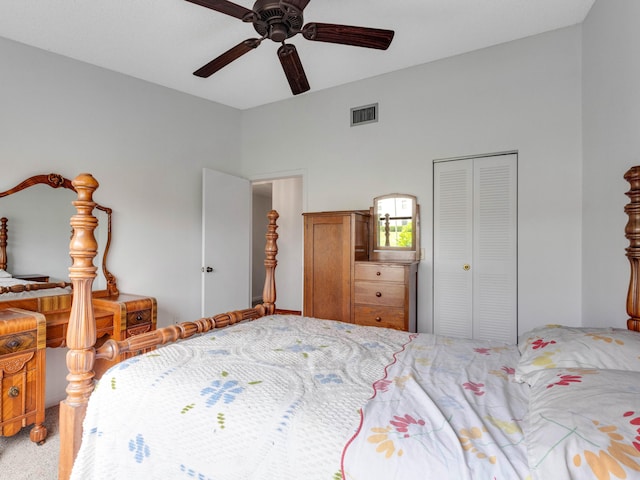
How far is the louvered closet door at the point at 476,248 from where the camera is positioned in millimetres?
3055

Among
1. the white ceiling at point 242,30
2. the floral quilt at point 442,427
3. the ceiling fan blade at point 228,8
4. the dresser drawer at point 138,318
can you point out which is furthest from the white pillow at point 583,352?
the dresser drawer at point 138,318

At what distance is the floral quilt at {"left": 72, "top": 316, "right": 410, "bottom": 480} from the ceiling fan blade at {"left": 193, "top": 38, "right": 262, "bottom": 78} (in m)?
1.72

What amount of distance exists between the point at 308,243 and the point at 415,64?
203 cm

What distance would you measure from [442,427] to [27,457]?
2495 millimetres

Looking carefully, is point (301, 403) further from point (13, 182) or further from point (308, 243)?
point (13, 182)

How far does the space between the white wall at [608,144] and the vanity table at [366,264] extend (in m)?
1.30

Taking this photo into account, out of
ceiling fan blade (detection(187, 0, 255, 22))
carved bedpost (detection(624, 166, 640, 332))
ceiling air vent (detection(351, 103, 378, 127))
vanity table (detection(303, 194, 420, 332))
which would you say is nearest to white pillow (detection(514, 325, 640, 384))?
carved bedpost (detection(624, 166, 640, 332))

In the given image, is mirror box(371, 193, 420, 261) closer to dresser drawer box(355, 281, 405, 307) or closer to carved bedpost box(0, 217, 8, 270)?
dresser drawer box(355, 281, 405, 307)

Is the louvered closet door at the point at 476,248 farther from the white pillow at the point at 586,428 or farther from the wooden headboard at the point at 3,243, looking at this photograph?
the wooden headboard at the point at 3,243

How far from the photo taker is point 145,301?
3010mm

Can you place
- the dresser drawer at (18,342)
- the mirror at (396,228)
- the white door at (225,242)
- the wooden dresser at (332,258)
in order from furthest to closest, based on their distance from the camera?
the white door at (225,242) → the mirror at (396,228) → the wooden dresser at (332,258) → the dresser drawer at (18,342)

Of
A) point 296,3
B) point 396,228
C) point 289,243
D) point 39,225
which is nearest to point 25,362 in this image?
point 39,225

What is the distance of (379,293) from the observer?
10.3ft

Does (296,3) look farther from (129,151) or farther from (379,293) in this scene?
(129,151)
